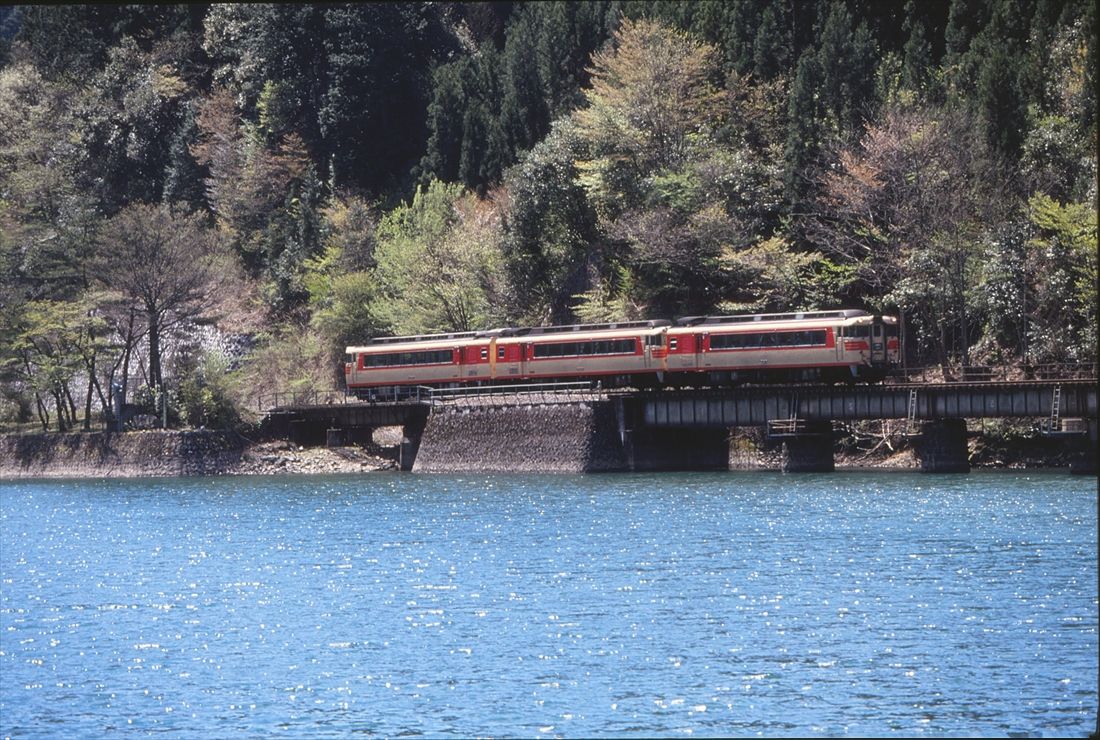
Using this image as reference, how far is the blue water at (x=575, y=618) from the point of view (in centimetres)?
2086

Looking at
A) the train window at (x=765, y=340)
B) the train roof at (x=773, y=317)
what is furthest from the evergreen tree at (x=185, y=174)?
the train window at (x=765, y=340)

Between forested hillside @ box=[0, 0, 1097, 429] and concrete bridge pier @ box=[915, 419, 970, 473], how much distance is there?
355 centimetres

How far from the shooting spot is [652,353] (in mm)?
55125

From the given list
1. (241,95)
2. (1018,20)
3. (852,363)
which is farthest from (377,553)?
(241,95)

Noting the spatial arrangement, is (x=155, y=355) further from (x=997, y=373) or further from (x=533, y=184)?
(x=997, y=373)

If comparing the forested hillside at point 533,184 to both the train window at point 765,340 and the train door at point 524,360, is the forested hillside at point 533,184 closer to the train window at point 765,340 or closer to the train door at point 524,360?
the train window at point 765,340

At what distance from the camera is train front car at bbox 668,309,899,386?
51250 mm

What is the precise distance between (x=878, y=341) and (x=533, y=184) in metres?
18.0

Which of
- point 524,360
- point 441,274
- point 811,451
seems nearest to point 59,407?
point 441,274

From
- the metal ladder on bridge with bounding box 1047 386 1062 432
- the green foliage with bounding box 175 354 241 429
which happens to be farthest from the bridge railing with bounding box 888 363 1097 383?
the green foliage with bounding box 175 354 241 429

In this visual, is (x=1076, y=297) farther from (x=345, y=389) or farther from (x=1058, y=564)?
(x=345, y=389)

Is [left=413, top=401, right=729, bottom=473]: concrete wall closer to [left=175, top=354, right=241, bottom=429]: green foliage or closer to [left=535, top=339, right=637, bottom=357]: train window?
[left=535, top=339, right=637, bottom=357]: train window

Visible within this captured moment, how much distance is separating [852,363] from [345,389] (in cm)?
2669

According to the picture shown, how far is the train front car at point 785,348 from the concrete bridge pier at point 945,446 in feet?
9.42
